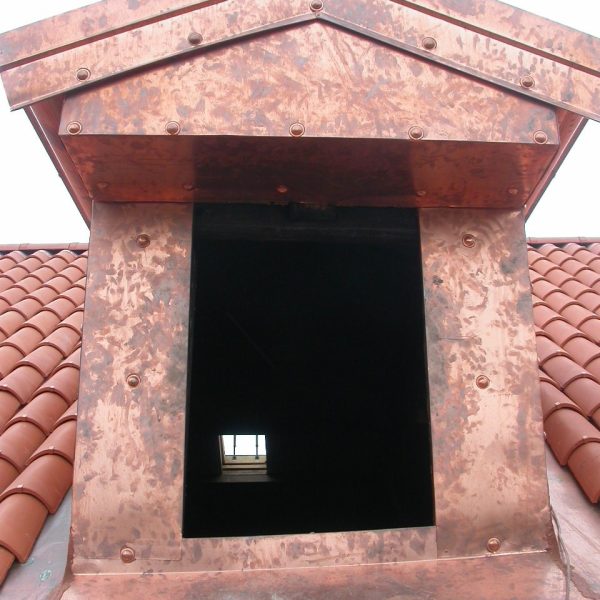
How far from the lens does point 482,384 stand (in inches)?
74.9

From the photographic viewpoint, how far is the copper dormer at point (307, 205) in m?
1.75

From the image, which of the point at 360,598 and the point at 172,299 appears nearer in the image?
the point at 360,598

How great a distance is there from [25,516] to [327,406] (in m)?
2.19

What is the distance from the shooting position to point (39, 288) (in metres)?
4.16

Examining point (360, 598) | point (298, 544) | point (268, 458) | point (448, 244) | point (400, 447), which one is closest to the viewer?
point (360, 598)

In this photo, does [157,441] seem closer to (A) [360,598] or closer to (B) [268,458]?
(A) [360,598]

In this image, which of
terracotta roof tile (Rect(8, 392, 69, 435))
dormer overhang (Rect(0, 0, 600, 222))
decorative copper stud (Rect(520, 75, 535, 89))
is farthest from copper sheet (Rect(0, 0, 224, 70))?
terracotta roof tile (Rect(8, 392, 69, 435))

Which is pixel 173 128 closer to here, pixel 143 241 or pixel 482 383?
pixel 143 241

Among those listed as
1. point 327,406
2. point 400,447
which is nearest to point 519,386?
point 400,447

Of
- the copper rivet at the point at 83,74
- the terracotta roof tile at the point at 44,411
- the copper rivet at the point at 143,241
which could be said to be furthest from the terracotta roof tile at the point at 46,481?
the copper rivet at the point at 83,74

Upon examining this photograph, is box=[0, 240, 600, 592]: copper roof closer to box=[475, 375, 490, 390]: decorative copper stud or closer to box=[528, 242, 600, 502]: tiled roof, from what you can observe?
box=[528, 242, 600, 502]: tiled roof

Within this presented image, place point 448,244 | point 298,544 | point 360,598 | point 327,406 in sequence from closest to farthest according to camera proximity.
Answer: point 360,598 → point 298,544 → point 448,244 → point 327,406

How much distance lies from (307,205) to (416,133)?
374mm

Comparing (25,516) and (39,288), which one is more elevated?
(39,288)
